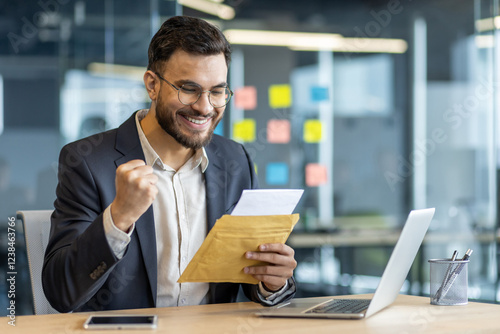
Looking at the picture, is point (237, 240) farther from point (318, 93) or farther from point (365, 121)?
point (365, 121)

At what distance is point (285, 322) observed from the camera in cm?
147

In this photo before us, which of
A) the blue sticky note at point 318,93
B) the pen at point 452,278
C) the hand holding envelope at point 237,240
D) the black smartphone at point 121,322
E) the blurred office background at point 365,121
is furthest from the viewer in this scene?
the blue sticky note at point 318,93

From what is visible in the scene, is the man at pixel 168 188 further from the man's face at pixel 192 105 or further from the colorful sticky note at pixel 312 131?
the colorful sticky note at pixel 312 131

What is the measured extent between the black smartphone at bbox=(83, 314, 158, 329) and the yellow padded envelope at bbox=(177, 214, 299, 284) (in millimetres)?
154

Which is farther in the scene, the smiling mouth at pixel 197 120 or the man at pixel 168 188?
the smiling mouth at pixel 197 120

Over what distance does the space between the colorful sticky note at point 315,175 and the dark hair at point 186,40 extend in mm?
4034

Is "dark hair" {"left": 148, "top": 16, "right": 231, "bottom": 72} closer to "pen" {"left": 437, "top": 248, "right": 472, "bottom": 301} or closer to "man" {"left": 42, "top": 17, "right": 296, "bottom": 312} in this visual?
"man" {"left": 42, "top": 17, "right": 296, "bottom": 312}

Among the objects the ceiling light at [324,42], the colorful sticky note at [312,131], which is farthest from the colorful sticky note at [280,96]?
the ceiling light at [324,42]

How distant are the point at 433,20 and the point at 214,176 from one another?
14.9ft

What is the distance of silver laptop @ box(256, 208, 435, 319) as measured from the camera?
1.52 metres

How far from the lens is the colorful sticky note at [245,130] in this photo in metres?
5.79

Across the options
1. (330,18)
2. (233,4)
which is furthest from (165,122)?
(330,18)

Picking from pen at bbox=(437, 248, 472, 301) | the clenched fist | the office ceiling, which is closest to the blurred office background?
the office ceiling

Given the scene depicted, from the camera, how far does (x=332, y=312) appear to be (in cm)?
155
